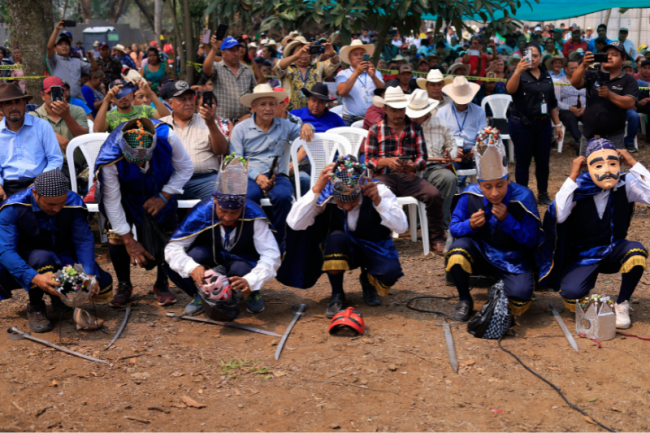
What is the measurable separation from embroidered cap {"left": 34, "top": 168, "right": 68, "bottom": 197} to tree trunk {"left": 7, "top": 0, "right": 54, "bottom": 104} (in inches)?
143

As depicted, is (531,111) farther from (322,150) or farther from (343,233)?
(343,233)

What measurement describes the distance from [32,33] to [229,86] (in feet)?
7.99

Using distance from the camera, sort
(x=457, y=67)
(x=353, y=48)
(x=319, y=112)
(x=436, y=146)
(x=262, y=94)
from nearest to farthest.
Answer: (x=262, y=94) → (x=436, y=146) → (x=319, y=112) → (x=353, y=48) → (x=457, y=67)

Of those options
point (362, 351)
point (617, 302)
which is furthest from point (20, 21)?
point (617, 302)

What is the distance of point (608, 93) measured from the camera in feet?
22.7

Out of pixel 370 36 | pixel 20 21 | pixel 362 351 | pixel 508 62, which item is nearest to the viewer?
pixel 362 351

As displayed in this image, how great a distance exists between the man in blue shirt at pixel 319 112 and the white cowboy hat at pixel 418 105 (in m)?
0.98

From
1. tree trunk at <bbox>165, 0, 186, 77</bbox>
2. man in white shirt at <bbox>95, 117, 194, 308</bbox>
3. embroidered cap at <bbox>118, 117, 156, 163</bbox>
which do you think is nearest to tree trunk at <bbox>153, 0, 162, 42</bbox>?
tree trunk at <bbox>165, 0, 186, 77</bbox>

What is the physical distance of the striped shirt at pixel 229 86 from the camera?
24.6ft

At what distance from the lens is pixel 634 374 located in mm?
3896

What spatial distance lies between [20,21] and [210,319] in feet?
15.9

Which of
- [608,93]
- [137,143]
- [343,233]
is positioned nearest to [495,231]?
[343,233]

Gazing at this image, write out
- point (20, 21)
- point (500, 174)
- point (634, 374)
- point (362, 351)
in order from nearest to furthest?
point (634, 374) → point (362, 351) → point (500, 174) → point (20, 21)

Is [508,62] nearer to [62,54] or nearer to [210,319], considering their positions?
[62,54]
